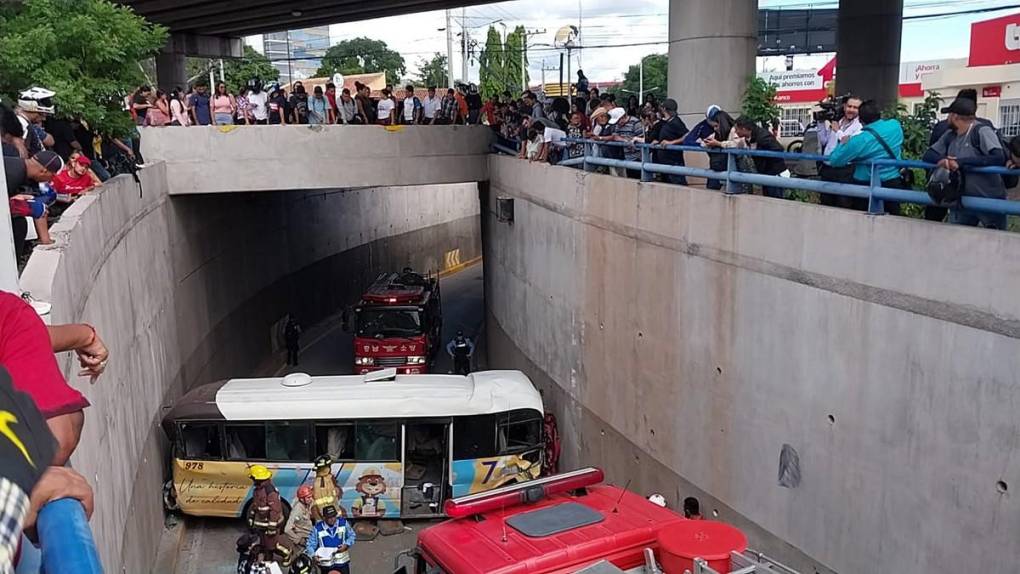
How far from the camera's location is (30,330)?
101 inches

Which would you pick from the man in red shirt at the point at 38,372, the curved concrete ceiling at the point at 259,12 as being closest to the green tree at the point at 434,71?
the curved concrete ceiling at the point at 259,12

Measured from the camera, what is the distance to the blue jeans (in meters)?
7.13

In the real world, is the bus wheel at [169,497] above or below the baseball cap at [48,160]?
below

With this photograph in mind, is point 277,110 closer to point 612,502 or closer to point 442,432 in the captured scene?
point 442,432

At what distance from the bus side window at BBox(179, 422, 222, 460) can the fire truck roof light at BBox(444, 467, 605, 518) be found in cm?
786

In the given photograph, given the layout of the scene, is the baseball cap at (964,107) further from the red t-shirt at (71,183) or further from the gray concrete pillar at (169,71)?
the gray concrete pillar at (169,71)

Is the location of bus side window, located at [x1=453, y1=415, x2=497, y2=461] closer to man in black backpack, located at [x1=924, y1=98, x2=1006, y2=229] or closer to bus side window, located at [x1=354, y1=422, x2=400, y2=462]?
bus side window, located at [x1=354, y1=422, x2=400, y2=462]

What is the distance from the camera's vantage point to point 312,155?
70.9 ft

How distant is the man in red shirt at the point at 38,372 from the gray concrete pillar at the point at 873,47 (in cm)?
2167

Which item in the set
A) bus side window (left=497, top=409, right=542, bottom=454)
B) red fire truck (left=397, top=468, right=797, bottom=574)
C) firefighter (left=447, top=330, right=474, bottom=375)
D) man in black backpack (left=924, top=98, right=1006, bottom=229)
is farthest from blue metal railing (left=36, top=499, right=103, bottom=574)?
firefighter (left=447, top=330, right=474, bottom=375)

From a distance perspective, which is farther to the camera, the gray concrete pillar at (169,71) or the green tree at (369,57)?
the green tree at (369,57)

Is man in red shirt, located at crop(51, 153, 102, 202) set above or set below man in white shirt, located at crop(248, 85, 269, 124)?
below

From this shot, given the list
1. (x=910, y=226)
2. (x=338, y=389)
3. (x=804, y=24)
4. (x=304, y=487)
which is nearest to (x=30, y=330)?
(x=910, y=226)

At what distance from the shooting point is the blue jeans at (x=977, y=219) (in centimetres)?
713
